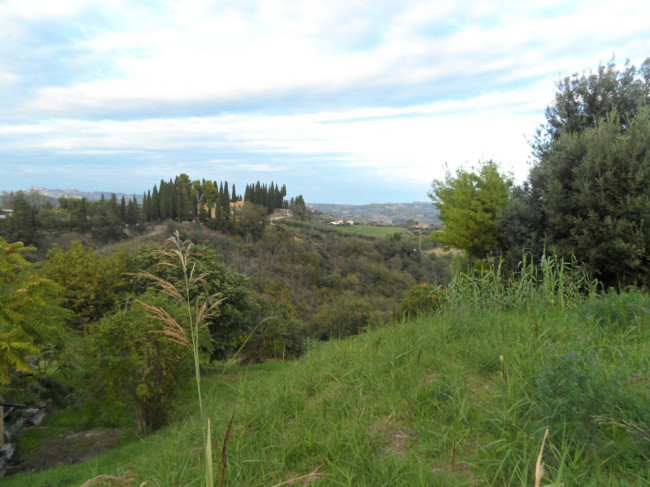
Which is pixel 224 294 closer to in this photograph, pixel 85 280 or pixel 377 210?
pixel 85 280

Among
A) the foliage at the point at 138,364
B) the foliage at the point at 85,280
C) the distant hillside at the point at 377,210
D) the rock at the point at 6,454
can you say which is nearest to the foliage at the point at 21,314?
the foliage at the point at 138,364

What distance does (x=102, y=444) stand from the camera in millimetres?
7109

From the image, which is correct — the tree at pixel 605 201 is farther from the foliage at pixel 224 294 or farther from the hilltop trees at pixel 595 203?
the foliage at pixel 224 294

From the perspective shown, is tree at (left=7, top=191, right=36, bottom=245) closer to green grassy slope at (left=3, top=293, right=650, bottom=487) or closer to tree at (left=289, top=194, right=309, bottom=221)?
green grassy slope at (left=3, top=293, right=650, bottom=487)

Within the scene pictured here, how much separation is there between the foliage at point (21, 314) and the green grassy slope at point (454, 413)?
3725 mm

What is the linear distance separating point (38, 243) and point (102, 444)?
34288 millimetres

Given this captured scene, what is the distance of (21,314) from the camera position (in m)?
5.73

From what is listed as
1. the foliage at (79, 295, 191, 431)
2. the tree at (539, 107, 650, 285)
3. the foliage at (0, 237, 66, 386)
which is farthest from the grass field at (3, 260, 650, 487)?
the foliage at (0, 237, 66, 386)

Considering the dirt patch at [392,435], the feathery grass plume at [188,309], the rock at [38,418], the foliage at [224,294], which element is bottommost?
the rock at [38,418]

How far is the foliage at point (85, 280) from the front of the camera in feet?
35.8

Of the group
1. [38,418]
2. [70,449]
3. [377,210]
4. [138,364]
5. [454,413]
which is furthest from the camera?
[377,210]

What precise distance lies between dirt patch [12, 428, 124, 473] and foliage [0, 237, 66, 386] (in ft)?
5.89

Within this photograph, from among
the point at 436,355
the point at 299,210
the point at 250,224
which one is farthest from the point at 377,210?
the point at 436,355

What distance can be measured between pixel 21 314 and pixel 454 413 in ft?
20.3
